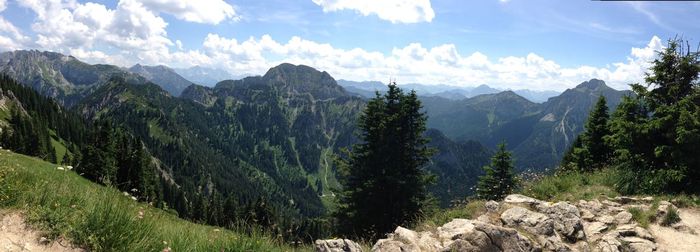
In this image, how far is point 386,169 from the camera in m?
27.8

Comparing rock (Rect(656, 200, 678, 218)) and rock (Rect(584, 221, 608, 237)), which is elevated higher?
rock (Rect(656, 200, 678, 218))

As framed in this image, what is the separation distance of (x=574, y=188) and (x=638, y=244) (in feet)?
21.2

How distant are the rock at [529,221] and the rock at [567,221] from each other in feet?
1.79

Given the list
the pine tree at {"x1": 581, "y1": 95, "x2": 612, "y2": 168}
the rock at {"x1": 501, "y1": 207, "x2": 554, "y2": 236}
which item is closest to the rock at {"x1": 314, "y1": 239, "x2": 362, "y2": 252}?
the rock at {"x1": 501, "y1": 207, "x2": 554, "y2": 236}

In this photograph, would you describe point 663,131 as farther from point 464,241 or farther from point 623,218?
point 464,241

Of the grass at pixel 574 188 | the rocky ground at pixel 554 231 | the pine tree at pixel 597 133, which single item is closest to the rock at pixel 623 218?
the rocky ground at pixel 554 231

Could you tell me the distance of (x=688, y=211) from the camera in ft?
46.5

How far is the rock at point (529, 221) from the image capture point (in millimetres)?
10656

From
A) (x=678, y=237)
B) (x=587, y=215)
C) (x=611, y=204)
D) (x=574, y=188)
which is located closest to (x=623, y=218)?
(x=587, y=215)

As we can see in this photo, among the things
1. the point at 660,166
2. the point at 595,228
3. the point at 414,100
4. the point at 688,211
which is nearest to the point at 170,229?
the point at 595,228

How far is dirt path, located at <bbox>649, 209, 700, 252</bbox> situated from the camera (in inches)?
457

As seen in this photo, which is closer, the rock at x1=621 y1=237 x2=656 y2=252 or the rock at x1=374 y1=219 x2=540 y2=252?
the rock at x1=374 y1=219 x2=540 y2=252

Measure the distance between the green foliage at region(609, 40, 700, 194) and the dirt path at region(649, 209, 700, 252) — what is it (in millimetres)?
3085

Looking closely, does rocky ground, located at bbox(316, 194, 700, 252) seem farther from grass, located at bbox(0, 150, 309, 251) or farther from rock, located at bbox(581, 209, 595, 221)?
grass, located at bbox(0, 150, 309, 251)
